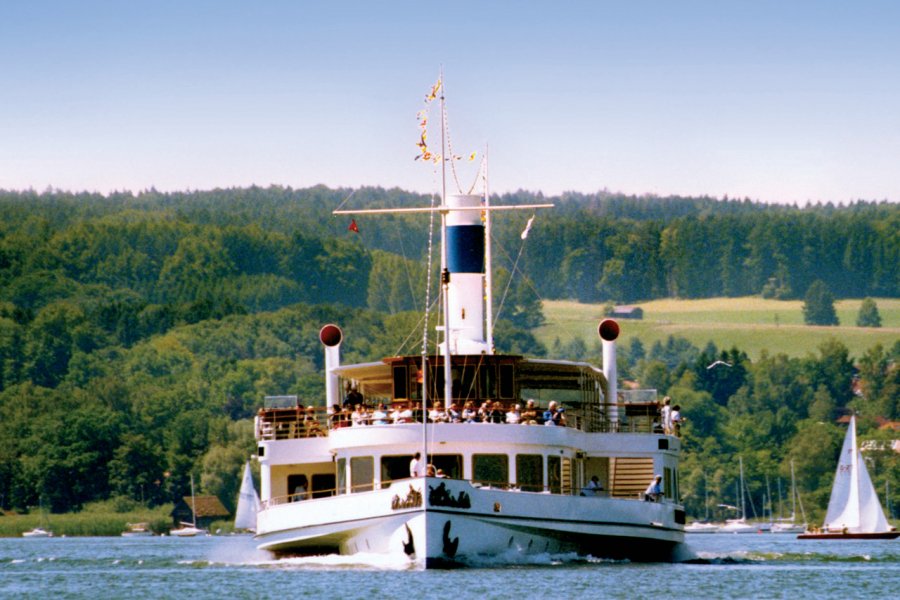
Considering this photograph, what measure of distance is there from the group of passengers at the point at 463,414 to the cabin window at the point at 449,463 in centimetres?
85

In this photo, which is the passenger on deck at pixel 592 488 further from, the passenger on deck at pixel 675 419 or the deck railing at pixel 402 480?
the passenger on deck at pixel 675 419

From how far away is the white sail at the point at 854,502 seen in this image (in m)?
101

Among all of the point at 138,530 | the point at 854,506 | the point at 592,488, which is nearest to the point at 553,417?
the point at 592,488

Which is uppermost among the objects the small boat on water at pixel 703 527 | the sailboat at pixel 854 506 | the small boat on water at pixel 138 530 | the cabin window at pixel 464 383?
the cabin window at pixel 464 383

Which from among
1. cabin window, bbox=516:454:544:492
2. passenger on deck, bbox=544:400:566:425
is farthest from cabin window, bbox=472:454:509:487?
passenger on deck, bbox=544:400:566:425

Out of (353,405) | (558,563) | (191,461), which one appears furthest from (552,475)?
(191,461)

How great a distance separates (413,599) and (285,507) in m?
9.20

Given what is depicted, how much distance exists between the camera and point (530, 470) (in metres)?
53.1

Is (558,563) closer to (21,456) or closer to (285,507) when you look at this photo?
(285,507)

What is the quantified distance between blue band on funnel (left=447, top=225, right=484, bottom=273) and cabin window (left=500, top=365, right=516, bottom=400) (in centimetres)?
523

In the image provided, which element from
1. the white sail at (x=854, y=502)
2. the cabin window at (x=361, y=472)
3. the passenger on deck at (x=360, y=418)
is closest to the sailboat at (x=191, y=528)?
the white sail at (x=854, y=502)

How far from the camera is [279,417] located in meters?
56.4

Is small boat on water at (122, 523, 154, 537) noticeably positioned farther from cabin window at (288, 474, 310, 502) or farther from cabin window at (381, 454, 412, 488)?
cabin window at (381, 454, 412, 488)

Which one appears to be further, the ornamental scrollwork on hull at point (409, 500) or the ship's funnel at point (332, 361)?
the ship's funnel at point (332, 361)
